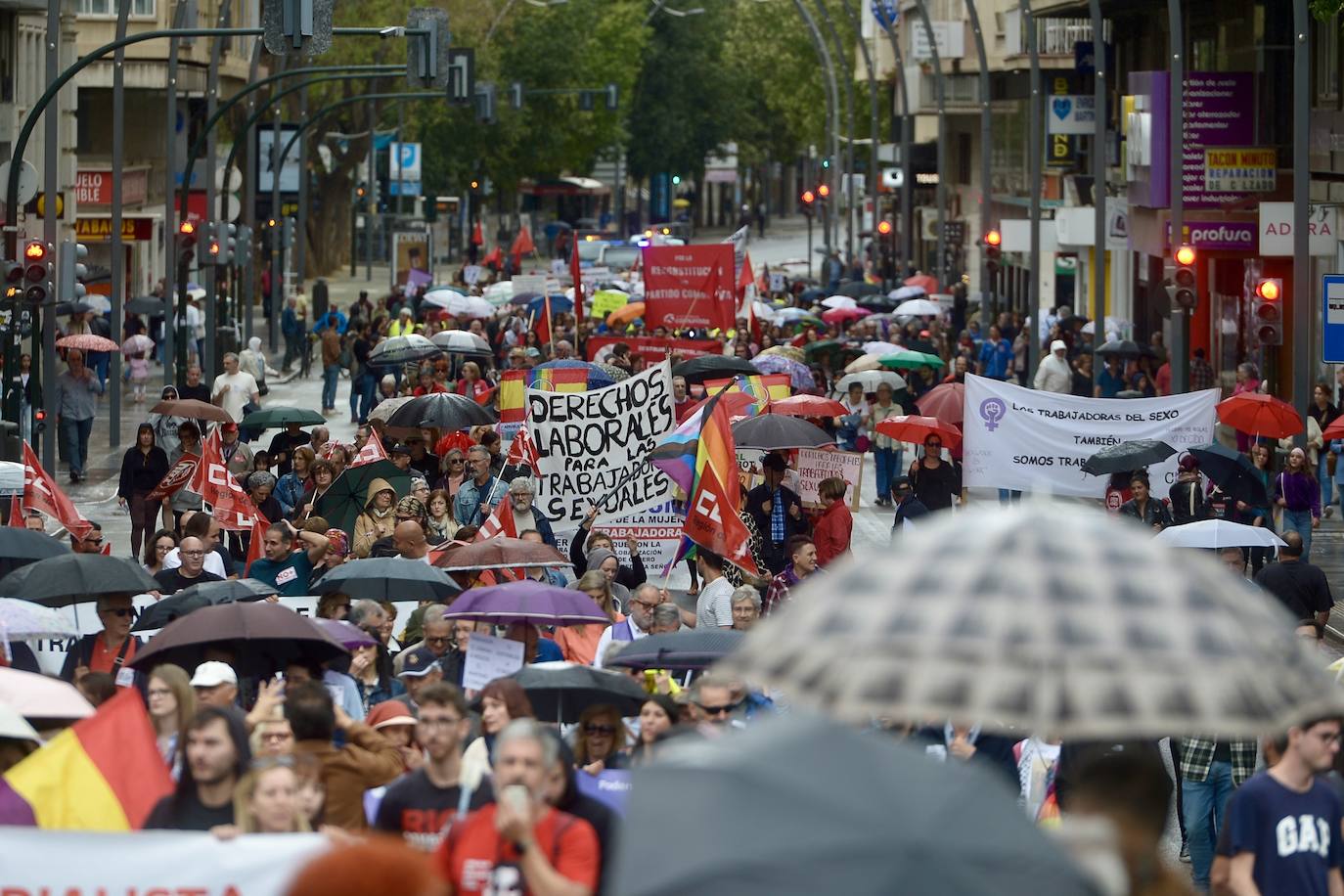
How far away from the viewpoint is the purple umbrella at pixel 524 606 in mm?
11977

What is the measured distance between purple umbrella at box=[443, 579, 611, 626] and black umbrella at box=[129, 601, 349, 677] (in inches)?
49.1

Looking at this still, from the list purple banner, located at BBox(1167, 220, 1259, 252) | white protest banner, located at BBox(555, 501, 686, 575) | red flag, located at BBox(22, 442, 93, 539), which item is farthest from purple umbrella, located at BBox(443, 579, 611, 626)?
purple banner, located at BBox(1167, 220, 1259, 252)

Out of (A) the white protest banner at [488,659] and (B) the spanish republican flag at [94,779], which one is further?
(A) the white protest banner at [488,659]

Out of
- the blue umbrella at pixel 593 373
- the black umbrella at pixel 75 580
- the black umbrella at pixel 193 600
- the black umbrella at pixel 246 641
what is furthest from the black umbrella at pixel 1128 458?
the black umbrella at pixel 246 641

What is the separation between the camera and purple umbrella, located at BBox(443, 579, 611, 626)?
11977 mm

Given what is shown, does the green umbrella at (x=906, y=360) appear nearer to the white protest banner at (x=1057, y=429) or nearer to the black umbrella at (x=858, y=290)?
the white protest banner at (x=1057, y=429)

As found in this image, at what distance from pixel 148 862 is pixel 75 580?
619 cm

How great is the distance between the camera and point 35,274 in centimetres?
2695

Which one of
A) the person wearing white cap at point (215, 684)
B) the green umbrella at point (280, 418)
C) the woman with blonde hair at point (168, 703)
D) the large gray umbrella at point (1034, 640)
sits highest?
the large gray umbrella at point (1034, 640)

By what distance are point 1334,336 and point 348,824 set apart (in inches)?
684

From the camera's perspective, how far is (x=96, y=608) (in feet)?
42.4

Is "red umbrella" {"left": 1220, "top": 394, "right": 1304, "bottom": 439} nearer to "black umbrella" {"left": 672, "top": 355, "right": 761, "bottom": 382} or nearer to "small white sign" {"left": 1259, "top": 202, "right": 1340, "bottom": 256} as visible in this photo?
"black umbrella" {"left": 672, "top": 355, "right": 761, "bottom": 382}

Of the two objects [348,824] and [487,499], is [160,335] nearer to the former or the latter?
[487,499]

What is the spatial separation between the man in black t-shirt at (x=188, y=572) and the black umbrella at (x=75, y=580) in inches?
54.5
